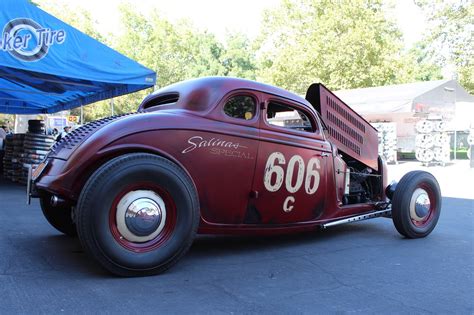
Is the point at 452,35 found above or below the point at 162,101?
above

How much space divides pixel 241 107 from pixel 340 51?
2712 cm

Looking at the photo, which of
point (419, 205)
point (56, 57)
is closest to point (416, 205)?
point (419, 205)

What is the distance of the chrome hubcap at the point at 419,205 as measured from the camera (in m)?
5.75

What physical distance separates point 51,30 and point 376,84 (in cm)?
2637

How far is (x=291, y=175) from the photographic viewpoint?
4961 millimetres

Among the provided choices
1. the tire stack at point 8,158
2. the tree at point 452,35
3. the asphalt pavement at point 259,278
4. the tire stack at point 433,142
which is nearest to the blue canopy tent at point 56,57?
the tire stack at point 8,158

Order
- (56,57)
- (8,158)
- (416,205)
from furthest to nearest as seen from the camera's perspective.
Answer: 1. (8,158)
2. (56,57)
3. (416,205)

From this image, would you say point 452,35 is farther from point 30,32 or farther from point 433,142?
point 30,32

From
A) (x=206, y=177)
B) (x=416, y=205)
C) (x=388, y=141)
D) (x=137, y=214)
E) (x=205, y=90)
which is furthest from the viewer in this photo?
(x=388, y=141)

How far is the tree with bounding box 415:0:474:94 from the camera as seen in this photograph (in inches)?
1006

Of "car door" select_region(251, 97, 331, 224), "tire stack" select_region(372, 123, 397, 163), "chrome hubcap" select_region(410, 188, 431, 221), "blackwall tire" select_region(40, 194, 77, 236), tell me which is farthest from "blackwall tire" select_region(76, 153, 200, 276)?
"tire stack" select_region(372, 123, 397, 163)

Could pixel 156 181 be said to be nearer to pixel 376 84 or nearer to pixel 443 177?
pixel 443 177

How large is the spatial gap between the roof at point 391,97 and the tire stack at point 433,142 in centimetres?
139

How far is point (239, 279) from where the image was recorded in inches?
154
